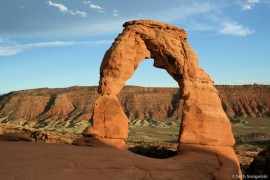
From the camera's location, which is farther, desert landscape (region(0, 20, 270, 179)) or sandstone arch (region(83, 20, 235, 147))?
sandstone arch (region(83, 20, 235, 147))

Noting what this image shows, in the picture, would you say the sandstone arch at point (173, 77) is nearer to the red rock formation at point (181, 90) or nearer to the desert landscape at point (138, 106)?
the red rock formation at point (181, 90)

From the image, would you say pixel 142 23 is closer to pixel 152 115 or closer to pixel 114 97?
pixel 114 97

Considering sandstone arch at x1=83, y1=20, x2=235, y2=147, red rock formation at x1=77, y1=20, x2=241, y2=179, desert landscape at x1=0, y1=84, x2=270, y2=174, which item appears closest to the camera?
red rock formation at x1=77, y1=20, x2=241, y2=179

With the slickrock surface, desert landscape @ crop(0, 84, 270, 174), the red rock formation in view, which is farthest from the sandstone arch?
desert landscape @ crop(0, 84, 270, 174)

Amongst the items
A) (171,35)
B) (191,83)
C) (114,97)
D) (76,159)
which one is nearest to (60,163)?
(76,159)

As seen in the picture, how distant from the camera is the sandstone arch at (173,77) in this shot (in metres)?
11.5

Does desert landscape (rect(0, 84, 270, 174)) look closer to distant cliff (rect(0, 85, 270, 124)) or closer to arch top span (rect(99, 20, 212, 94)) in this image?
distant cliff (rect(0, 85, 270, 124))

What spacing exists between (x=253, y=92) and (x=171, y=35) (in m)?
65.2

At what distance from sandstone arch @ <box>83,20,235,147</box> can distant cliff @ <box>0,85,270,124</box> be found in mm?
52989

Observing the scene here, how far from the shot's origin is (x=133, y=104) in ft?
237

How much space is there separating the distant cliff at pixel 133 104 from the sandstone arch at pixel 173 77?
53.0 m

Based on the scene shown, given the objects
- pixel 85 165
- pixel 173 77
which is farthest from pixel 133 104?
pixel 85 165

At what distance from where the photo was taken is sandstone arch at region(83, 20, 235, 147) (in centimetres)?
1145

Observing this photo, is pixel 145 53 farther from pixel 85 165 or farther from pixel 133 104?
pixel 133 104
